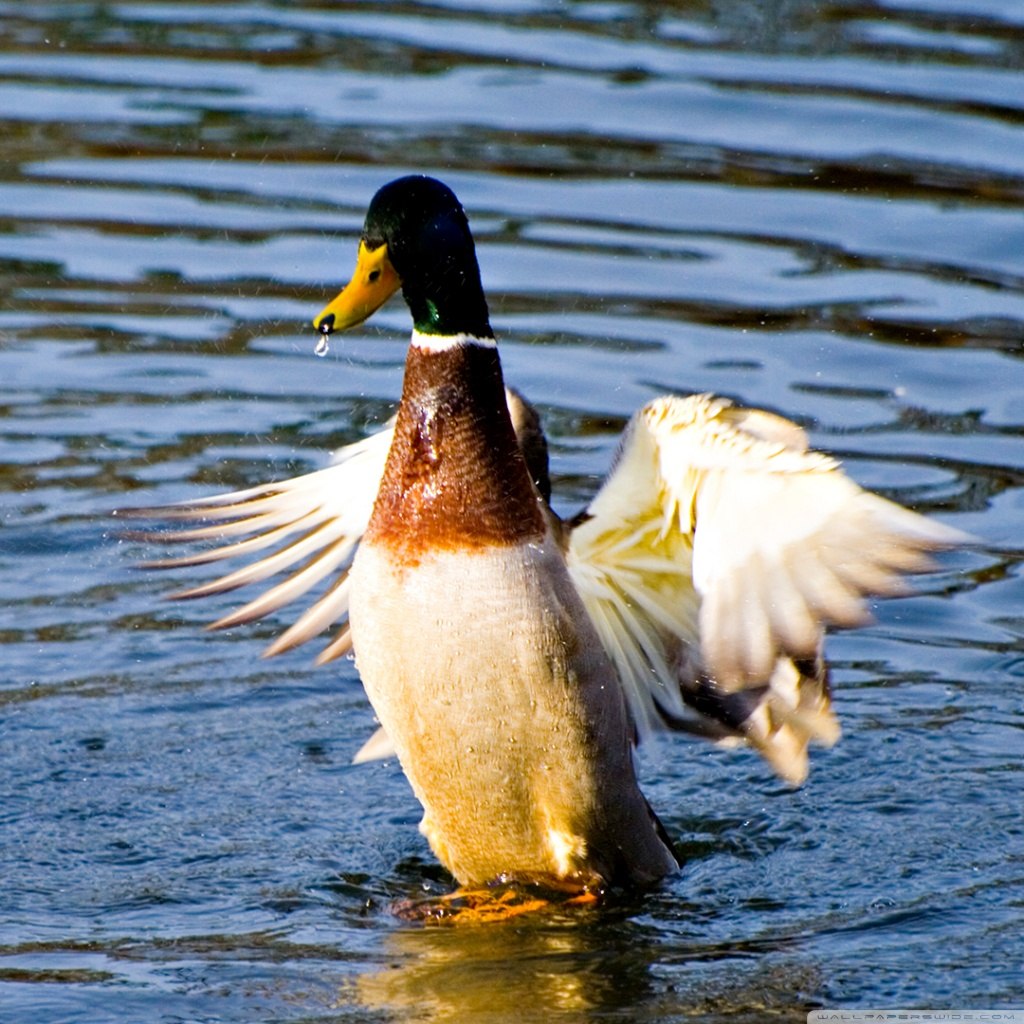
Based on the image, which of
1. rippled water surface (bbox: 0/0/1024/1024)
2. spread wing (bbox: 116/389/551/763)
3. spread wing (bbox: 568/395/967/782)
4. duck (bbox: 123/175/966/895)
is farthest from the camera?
spread wing (bbox: 116/389/551/763)

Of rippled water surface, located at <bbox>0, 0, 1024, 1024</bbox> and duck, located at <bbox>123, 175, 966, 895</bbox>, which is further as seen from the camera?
rippled water surface, located at <bbox>0, 0, 1024, 1024</bbox>

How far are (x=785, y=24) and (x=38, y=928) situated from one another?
8391mm

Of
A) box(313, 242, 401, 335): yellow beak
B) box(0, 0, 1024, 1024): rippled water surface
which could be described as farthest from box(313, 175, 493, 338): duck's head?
box(0, 0, 1024, 1024): rippled water surface

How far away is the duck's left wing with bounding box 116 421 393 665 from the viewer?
6.19 metres

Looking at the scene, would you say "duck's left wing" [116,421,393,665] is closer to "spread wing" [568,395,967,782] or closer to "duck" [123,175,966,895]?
"duck" [123,175,966,895]

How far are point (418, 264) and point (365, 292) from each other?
0.50 feet

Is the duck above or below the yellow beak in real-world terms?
below

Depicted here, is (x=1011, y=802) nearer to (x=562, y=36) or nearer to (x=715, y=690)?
(x=715, y=690)

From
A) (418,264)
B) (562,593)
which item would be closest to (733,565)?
(562,593)

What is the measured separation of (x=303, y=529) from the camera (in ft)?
20.8

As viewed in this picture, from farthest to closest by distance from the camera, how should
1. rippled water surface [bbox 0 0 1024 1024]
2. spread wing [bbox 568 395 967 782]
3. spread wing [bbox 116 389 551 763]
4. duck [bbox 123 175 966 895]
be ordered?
1. spread wing [bbox 116 389 551 763]
2. rippled water surface [bbox 0 0 1024 1024]
3. duck [bbox 123 175 966 895]
4. spread wing [bbox 568 395 967 782]

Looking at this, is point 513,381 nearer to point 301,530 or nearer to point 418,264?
point 301,530

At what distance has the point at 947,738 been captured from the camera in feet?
20.8

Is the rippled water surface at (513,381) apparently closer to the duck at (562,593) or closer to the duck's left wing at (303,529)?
the duck at (562,593)
